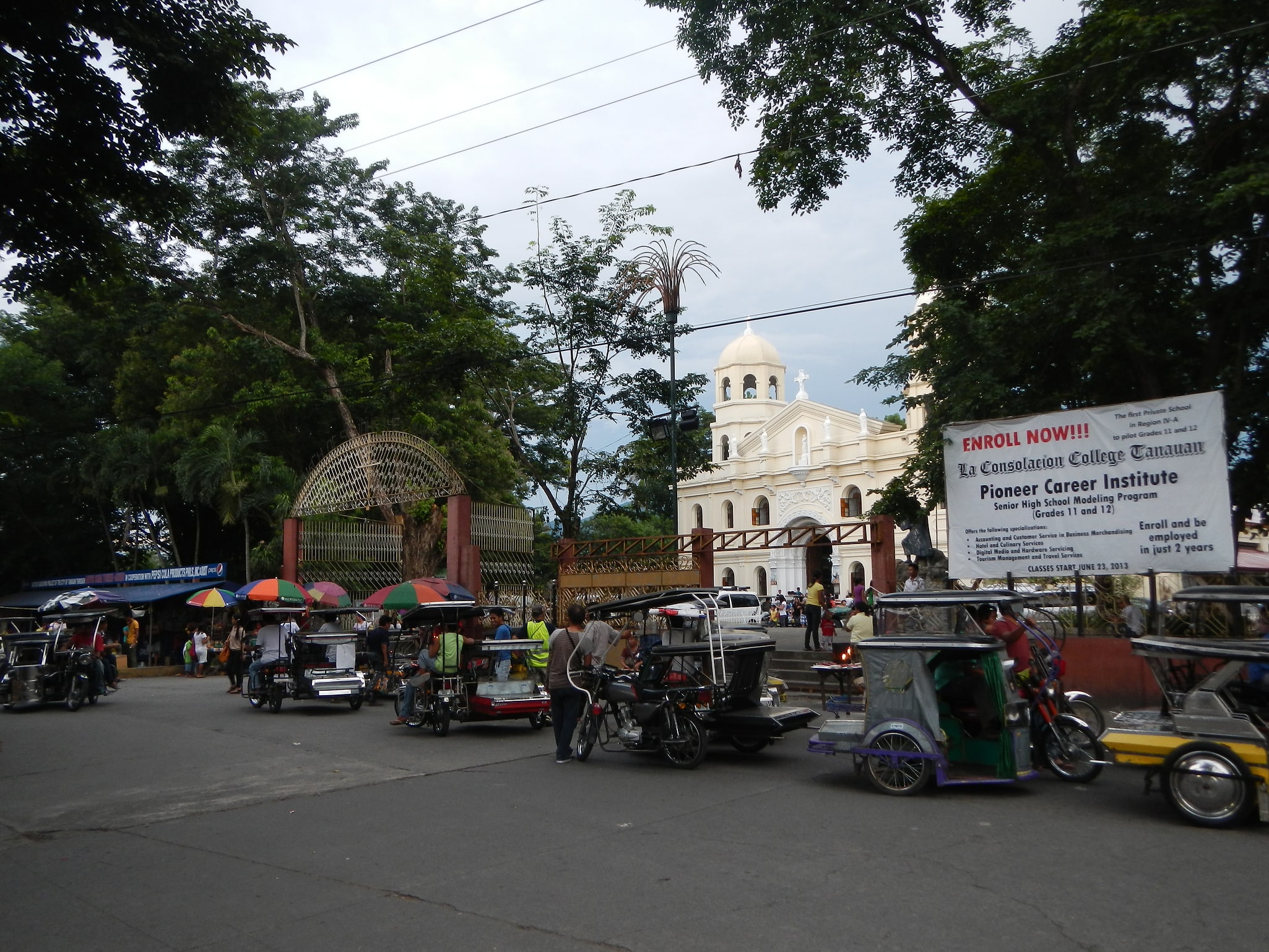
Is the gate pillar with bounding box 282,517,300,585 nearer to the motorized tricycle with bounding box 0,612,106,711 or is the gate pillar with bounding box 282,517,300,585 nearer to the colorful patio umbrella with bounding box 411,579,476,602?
the motorized tricycle with bounding box 0,612,106,711

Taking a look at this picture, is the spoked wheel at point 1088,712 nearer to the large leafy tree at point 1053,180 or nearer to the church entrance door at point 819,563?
the large leafy tree at point 1053,180

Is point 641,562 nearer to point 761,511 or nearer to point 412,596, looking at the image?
point 412,596

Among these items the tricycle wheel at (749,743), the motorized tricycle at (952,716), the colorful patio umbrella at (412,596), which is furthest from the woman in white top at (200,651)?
the motorized tricycle at (952,716)

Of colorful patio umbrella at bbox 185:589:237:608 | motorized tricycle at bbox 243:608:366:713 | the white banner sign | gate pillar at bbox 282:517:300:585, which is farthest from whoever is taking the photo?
gate pillar at bbox 282:517:300:585

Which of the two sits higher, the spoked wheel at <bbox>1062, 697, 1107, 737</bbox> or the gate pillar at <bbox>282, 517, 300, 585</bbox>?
the gate pillar at <bbox>282, 517, 300, 585</bbox>

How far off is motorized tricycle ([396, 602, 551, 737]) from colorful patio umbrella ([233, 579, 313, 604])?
6309 millimetres

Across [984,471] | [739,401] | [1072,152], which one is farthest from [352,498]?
[739,401]

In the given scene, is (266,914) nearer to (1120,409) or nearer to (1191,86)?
(1120,409)

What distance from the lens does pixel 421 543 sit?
2353cm

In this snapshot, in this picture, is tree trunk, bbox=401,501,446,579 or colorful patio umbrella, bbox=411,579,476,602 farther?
tree trunk, bbox=401,501,446,579

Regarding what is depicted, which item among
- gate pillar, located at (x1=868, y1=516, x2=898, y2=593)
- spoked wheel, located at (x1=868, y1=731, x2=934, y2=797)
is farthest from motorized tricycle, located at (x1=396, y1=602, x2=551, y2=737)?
gate pillar, located at (x1=868, y1=516, x2=898, y2=593)

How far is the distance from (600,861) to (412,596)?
11406mm

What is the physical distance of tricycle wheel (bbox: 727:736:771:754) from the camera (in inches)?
422

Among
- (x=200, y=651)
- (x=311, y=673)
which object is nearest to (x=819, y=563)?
(x=200, y=651)
